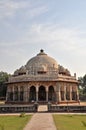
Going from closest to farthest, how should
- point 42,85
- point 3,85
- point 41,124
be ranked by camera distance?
point 41,124, point 42,85, point 3,85

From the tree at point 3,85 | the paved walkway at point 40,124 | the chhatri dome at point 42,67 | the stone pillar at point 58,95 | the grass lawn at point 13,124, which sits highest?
the chhatri dome at point 42,67

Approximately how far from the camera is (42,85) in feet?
131

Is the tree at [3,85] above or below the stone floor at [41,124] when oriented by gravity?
above

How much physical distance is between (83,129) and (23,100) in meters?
26.7

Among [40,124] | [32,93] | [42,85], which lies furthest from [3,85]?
[40,124]

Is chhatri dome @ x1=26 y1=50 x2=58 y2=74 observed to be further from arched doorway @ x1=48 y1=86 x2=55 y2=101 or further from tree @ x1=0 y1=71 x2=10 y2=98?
tree @ x1=0 y1=71 x2=10 y2=98

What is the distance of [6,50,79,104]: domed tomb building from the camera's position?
3966 cm

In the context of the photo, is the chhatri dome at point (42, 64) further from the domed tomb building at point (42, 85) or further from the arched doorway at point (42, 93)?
the arched doorway at point (42, 93)

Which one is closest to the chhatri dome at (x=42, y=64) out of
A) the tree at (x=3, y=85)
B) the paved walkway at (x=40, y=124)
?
the tree at (x=3, y=85)

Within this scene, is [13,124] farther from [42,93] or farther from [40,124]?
[42,93]

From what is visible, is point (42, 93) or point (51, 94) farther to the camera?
point (42, 93)

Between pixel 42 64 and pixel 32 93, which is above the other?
pixel 42 64

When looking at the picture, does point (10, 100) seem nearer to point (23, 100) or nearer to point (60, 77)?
point (23, 100)

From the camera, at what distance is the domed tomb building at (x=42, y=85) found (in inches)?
1561
